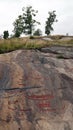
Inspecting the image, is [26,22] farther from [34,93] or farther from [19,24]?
[34,93]

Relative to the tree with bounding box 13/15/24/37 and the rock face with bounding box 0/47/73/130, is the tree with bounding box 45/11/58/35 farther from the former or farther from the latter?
the rock face with bounding box 0/47/73/130

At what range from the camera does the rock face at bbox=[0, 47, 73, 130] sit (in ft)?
45.7

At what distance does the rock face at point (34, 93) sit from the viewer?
13.9 meters

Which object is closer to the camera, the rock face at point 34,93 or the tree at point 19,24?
the rock face at point 34,93

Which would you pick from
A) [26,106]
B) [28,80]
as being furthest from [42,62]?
[26,106]

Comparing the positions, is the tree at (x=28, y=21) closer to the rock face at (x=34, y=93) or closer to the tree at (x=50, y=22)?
the tree at (x=50, y=22)

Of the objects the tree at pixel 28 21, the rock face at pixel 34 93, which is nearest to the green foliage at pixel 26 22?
the tree at pixel 28 21

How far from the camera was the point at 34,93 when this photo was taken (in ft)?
47.9

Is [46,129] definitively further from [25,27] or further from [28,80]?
[25,27]

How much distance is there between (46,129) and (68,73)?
123 inches

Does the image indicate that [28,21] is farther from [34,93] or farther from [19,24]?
[34,93]

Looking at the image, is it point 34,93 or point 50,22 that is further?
point 50,22

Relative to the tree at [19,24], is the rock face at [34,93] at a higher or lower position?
higher

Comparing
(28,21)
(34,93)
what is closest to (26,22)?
(28,21)
